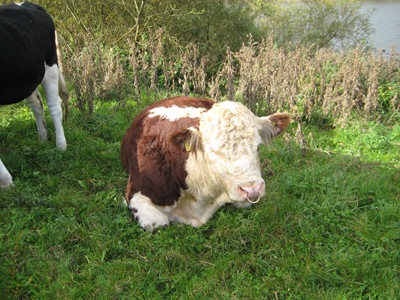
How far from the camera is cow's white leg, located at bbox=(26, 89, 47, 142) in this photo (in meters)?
4.88

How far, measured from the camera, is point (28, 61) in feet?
13.5

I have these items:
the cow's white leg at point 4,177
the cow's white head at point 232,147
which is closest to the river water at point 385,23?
the cow's white head at point 232,147

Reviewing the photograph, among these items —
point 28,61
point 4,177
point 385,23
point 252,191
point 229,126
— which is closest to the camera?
point 252,191

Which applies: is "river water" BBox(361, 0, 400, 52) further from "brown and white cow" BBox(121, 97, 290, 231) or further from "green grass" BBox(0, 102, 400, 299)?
"brown and white cow" BBox(121, 97, 290, 231)

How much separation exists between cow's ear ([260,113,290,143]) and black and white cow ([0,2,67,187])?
2427 millimetres

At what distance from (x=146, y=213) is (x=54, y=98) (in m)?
2.30

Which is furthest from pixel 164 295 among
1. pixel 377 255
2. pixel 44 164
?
pixel 44 164

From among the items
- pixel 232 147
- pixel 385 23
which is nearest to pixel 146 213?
pixel 232 147

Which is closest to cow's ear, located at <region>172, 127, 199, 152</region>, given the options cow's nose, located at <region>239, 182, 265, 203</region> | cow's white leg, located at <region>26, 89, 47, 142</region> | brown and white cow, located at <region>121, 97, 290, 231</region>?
brown and white cow, located at <region>121, 97, 290, 231</region>

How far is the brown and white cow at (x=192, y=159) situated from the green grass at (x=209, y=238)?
19 cm

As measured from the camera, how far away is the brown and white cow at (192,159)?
2.80 meters

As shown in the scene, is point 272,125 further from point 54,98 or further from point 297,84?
point 297,84

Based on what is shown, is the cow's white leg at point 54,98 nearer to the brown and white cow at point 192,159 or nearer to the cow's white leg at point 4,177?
the cow's white leg at point 4,177

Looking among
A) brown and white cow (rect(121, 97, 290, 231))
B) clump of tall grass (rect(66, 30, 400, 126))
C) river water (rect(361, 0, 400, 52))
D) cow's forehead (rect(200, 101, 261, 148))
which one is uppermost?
cow's forehead (rect(200, 101, 261, 148))
